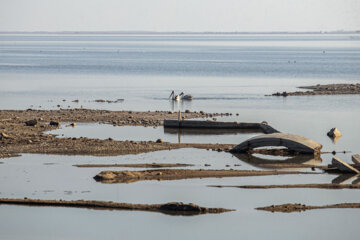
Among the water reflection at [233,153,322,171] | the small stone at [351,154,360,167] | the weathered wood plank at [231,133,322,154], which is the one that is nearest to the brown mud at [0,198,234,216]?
the water reflection at [233,153,322,171]

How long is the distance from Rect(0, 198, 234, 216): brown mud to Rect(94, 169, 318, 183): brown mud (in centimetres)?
381

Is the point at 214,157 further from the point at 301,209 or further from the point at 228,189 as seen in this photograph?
the point at 301,209

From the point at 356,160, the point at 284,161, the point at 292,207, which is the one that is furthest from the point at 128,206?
the point at 356,160

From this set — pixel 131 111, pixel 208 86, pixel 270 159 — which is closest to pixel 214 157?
pixel 270 159

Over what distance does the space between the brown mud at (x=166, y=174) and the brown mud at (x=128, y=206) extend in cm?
381

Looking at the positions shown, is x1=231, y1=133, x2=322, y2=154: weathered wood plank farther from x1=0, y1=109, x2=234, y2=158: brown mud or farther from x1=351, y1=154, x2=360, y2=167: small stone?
x1=351, y1=154, x2=360, y2=167: small stone

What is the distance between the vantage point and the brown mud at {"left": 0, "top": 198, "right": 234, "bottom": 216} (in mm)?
25531

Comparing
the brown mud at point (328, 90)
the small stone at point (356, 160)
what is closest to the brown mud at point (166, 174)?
the small stone at point (356, 160)

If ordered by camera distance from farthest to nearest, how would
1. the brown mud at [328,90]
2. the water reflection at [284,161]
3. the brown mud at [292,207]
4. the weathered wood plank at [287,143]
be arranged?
1. the brown mud at [328,90]
2. the weathered wood plank at [287,143]
3. the water reflection at [284,161]
4. the brown mud at [292,207]

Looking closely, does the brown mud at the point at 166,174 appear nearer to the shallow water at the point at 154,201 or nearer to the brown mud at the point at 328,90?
the shallow water at the point at 154,201

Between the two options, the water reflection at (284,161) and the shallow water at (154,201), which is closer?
the shallow water at (154,201)

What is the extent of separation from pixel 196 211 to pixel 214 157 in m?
9.76

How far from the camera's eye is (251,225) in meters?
24.2

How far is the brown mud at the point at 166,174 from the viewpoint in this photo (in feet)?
99.8
